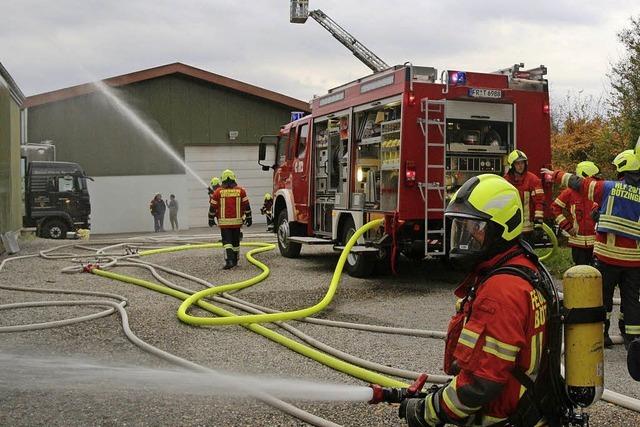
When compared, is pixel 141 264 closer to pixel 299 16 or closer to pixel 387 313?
pixel 387 313

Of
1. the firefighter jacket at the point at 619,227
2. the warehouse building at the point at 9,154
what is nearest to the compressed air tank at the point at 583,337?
the firefighter jacket at the point at 619,227

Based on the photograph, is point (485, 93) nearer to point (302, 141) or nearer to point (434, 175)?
point (434, 175)

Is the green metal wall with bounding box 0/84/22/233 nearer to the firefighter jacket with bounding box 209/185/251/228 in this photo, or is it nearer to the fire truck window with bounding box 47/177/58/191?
the fire truck window with bounding box 47/177/58/191

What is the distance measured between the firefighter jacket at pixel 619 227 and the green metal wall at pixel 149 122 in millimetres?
Answer: 23121

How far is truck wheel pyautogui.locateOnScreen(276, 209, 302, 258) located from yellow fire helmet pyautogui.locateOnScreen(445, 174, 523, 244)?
9810 mm

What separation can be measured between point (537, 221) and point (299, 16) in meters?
24.3

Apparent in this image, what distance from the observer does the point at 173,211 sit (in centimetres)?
2661

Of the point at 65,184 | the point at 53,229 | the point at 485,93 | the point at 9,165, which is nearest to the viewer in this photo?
the point at 485,93

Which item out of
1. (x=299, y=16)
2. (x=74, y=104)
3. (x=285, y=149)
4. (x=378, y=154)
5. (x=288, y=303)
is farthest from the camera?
(x=299, y=16)

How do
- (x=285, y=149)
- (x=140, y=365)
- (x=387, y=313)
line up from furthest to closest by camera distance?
1. (x=285, y=149)
2. (x=387, y=313)
3. (x=140, y=365)

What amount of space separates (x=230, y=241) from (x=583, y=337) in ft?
29.3

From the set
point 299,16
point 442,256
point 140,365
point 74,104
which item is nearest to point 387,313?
point 442,256

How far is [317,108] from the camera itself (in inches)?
443

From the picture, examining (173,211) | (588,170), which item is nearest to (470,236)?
(588,170)
